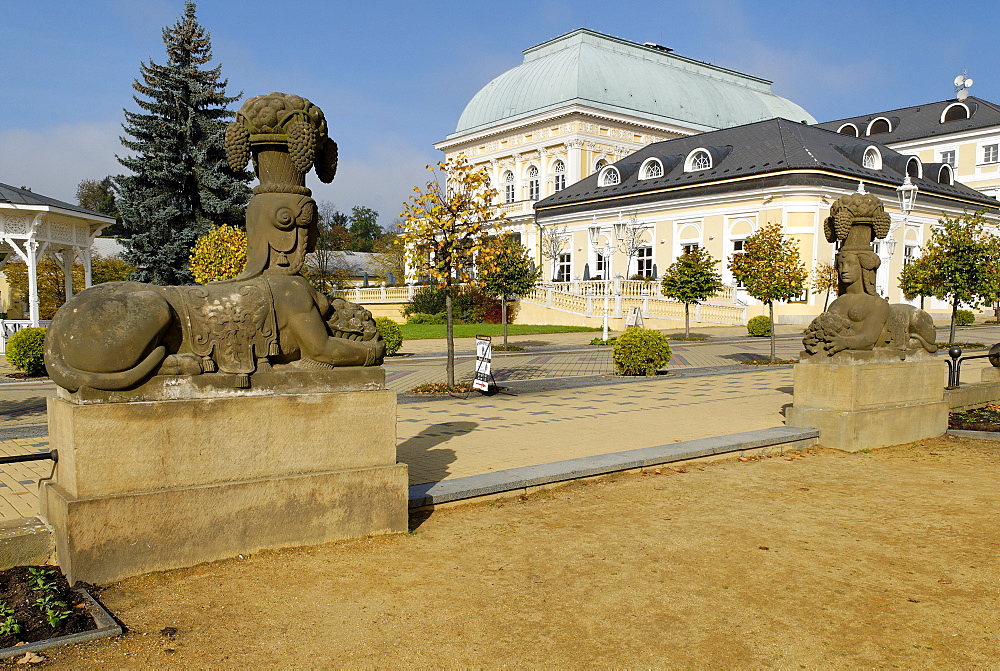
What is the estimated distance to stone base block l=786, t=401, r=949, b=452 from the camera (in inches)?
343

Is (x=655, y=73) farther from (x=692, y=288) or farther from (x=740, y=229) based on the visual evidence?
(x=692, y=288)

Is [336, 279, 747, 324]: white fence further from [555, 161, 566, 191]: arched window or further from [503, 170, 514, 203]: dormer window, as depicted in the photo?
[503, 170, 514, 203]: dormer window

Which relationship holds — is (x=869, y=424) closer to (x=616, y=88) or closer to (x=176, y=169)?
(x=176, y=169)

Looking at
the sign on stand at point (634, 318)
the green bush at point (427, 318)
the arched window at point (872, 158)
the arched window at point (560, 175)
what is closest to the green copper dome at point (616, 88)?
the arched window at point (560, 175)

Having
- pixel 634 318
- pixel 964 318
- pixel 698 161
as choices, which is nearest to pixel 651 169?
pixel 698 161

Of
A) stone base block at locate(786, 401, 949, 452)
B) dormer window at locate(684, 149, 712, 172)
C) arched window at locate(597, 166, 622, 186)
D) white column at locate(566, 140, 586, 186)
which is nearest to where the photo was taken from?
stone base block at locate(786, 401, 949, 452)

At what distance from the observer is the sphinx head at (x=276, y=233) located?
204 inches

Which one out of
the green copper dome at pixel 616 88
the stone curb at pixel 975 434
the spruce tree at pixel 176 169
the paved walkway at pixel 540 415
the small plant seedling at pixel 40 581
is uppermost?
the green copper dome at pixel 616 88

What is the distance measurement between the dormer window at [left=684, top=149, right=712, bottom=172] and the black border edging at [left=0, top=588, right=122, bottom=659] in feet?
148

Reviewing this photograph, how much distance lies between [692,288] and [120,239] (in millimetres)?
29834

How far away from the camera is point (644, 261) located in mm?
48219

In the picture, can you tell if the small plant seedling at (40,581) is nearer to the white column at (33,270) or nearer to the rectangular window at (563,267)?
the white column at (33,270)

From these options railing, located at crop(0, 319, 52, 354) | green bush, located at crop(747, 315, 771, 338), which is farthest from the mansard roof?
railing, located at crop(0, 319, 52, 354)

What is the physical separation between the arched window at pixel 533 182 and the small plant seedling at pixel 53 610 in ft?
206
